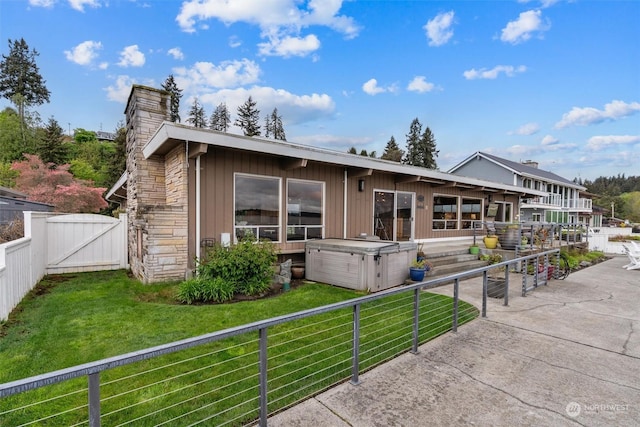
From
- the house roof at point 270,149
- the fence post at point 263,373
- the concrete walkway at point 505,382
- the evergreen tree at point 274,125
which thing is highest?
the evergreen tree at point 274,125

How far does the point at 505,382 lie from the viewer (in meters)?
2.80

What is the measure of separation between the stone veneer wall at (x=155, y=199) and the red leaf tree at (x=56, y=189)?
442 inches

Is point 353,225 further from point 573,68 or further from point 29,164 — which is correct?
point 29,164

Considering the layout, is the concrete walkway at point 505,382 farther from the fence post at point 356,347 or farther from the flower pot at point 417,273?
the flower pot at point 417,273

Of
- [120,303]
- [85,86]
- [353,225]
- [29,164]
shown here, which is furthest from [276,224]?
[85,86]

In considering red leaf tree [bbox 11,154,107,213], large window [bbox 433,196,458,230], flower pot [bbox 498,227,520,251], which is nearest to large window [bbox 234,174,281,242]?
large window [bbox 433,196,458,230]

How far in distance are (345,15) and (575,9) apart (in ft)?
24.3

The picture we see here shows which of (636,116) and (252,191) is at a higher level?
(636,116)

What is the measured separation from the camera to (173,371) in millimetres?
2963

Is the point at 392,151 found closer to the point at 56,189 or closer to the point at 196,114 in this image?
the point at 196,114

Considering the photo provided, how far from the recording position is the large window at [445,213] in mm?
11938

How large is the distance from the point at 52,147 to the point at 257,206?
2325 cm

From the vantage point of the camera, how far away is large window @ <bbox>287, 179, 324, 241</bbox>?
25.2 feet

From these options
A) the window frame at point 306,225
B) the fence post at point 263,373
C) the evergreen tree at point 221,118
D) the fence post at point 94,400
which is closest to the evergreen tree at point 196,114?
the evergreen tree at point 221,118
